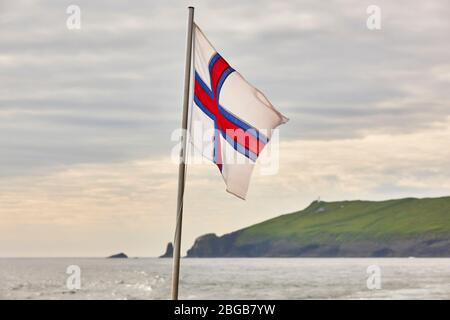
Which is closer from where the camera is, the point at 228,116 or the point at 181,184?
the point at 181,184

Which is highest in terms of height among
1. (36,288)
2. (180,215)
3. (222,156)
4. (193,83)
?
(193,83)

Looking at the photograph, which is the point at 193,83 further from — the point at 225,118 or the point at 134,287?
the point at 134,287

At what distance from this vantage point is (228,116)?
15727 mm

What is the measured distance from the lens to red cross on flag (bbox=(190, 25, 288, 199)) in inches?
614

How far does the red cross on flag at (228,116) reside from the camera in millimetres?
15586

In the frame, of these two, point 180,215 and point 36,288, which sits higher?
point 180,215

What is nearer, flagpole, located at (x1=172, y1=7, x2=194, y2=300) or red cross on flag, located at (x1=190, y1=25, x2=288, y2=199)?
flagpole, located at (x1=172, y1=7, x2=194, y2=300)

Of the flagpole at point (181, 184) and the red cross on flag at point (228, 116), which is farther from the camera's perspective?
the red cross on flag at point (228, 116)

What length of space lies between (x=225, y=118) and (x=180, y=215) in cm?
234
